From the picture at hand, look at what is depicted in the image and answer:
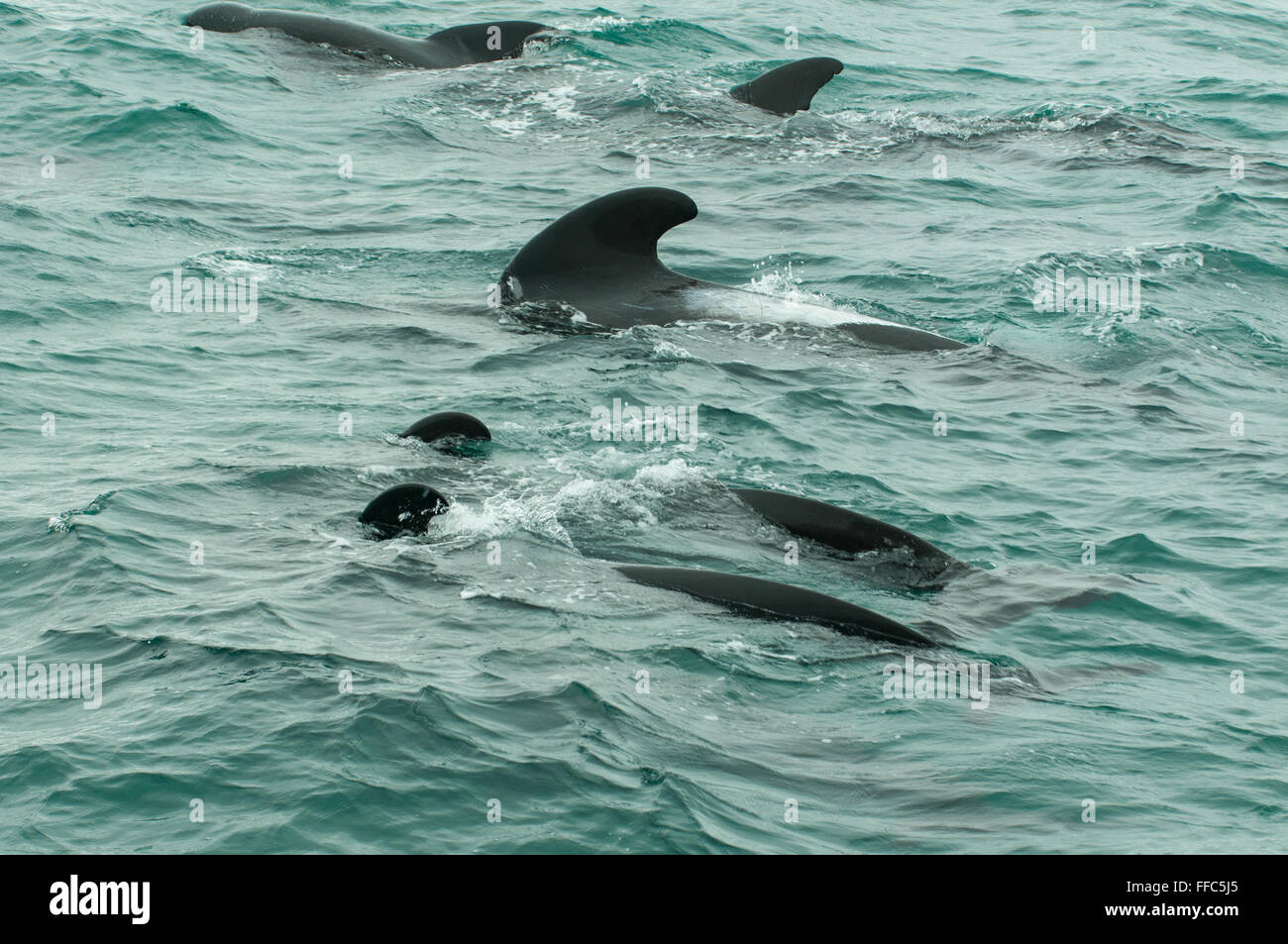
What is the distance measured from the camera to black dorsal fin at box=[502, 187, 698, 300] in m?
15.8

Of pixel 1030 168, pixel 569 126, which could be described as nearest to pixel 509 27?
pixel 569 126

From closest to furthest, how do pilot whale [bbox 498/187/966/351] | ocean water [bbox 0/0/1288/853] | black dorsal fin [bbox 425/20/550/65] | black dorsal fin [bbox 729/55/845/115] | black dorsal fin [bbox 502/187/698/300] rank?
ocean water [bbox 0/0/1288/853] < black dorsal fin [bbox 502/187/698/300] < pilot whale [bbox 498/187/966/351] < black dorsal fin [bbox 729/55/845/115] < black dorsal fin [bbox 425/20/550/65]

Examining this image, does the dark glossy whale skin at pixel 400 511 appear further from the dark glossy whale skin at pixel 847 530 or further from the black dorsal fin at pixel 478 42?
the black dorsal fin at pixel 478 42

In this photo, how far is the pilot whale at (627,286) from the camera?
16.0 metres

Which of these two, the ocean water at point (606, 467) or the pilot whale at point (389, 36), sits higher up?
the pilot whale at point (389, 36)

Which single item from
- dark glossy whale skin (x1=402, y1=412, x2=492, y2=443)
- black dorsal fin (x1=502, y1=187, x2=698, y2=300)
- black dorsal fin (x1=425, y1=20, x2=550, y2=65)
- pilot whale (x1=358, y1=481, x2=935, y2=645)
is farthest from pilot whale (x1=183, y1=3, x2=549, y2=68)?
pilot whale (x1=358, y1=481, x2=935, y2=645)

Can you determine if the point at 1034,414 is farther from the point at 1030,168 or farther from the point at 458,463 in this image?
the point at 1030,168

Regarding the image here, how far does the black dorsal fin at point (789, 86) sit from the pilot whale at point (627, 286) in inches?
345

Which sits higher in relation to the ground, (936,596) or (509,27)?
(509,27)

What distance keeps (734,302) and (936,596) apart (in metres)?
6.70

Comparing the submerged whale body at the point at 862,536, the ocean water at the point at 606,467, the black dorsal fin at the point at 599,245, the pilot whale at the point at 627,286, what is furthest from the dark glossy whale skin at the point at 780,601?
the black dorsal fin at the point at 599,245

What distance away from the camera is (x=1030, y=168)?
78.6 feet

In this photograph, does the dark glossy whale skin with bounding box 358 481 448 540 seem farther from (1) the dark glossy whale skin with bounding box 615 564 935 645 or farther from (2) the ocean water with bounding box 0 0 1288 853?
(1) the dark glossy whale skin with bounding box 615 564 935 645

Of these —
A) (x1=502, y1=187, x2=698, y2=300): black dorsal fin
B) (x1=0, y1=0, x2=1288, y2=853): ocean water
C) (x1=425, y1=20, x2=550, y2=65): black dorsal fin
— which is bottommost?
(x1=0, y1=0, x2=1288, y2=853): ocean water
